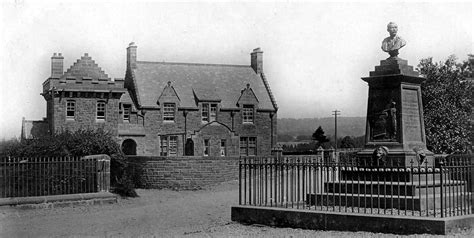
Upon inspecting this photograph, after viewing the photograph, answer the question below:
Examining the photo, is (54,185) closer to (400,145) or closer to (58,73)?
(400,145)

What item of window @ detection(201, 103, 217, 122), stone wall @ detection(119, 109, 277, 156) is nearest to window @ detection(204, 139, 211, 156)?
stone wall @ detection(119, 109, 277, 156)

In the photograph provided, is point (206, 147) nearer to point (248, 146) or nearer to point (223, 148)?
point (223, 148)

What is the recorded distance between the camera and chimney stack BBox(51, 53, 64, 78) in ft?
132

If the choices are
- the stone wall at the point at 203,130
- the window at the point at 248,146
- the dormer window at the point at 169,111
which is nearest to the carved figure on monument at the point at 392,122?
the stone wall at the point at 203,130

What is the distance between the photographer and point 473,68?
1448 inches

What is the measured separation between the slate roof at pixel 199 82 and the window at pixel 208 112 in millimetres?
579

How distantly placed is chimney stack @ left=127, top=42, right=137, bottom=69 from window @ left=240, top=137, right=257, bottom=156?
1084 cm

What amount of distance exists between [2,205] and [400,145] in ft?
39.2

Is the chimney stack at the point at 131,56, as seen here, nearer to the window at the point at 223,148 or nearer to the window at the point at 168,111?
the window at the point at 168,111

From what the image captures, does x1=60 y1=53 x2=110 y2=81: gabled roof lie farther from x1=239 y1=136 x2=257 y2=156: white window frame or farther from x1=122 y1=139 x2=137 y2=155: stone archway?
x1=239 y1=136 x2=257 y2=156: white window frame

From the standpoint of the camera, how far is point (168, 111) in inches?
1806

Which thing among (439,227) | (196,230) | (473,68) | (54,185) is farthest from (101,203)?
(473,68)

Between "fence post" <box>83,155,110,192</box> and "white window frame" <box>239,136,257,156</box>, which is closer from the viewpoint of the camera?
"fence post" <box>83,155,110,192</box>

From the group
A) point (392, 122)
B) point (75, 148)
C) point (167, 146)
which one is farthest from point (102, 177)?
point (167, 146)
